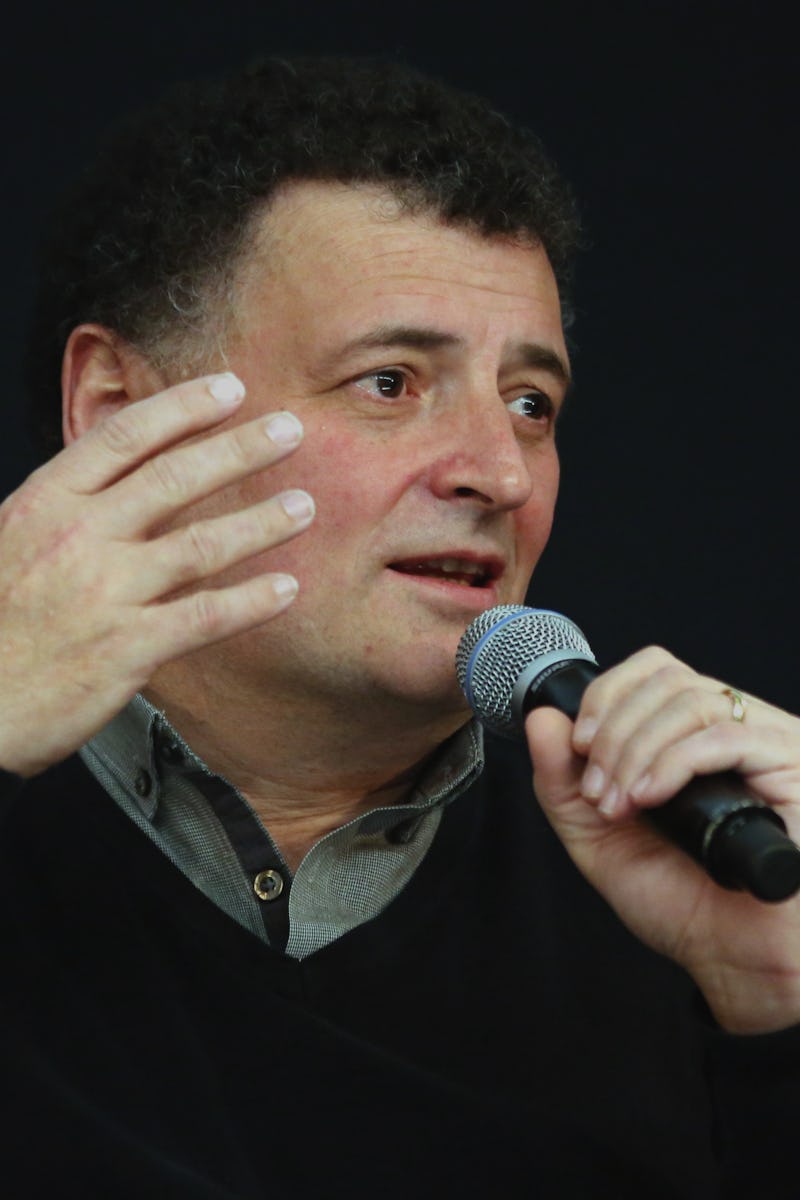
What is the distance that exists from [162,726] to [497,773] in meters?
0.56

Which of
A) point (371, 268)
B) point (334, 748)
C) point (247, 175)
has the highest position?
Answer: point (247, 175)

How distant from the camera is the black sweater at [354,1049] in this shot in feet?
5.48

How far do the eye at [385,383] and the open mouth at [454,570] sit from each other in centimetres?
20

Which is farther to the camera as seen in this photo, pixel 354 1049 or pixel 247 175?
pixel 247 175

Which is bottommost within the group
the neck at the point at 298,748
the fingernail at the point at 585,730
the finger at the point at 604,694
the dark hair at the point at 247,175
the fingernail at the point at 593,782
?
the neck at the point at 298,748

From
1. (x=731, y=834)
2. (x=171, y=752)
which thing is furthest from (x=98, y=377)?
(x=731, y=834)

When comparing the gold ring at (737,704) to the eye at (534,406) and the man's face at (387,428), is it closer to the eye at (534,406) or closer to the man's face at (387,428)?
the man's face at (387,428)

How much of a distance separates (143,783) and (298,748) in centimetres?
20

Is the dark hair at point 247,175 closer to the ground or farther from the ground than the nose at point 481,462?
farther from the ground

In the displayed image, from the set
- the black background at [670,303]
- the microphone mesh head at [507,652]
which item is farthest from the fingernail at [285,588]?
the black background at [670,303]

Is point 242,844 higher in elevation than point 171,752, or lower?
lower

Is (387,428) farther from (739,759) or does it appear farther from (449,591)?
(739,759)

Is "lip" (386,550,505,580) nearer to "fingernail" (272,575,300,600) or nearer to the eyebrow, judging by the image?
the eyebrow

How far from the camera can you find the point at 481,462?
1899mm
